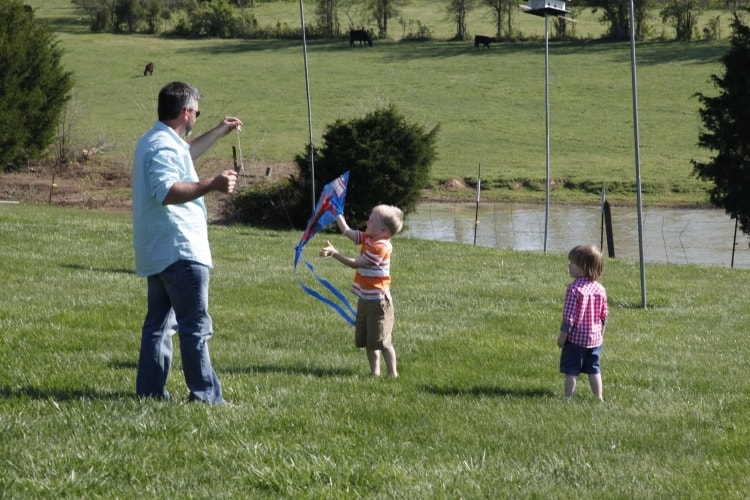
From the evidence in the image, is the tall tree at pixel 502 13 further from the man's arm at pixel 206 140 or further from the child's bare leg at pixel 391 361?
the man's arm at pixel 206 140

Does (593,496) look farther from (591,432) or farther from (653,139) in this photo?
(653,139)

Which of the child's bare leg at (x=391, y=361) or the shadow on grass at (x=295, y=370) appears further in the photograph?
the child's bare leg at (x=391, y=361)

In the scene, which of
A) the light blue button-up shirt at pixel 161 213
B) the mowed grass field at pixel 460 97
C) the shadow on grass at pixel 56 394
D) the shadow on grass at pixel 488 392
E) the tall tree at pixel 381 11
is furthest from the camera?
the tall tree at pixel 381 11

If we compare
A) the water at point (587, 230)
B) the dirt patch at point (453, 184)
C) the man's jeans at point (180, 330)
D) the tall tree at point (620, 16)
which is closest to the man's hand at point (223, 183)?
the man's jeans at point (180, 330)

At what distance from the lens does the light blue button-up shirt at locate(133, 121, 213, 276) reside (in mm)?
6254

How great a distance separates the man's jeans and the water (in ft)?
62.7

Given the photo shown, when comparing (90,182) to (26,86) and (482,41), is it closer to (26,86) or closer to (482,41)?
(26,86)

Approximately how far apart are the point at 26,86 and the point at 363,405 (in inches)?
1105

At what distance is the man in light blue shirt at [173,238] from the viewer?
20.5ft

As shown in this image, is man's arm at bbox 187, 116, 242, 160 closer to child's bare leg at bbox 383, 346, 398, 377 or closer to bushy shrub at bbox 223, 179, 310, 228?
child's bare leg at bbox 383, 346, 398, 377

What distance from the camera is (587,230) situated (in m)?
31.1

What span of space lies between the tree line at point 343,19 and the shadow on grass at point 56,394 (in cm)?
7126

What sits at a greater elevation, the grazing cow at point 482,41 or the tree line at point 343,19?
the tree line at point 343,19

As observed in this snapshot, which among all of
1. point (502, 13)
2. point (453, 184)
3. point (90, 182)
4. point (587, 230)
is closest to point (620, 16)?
point (502, 13)
